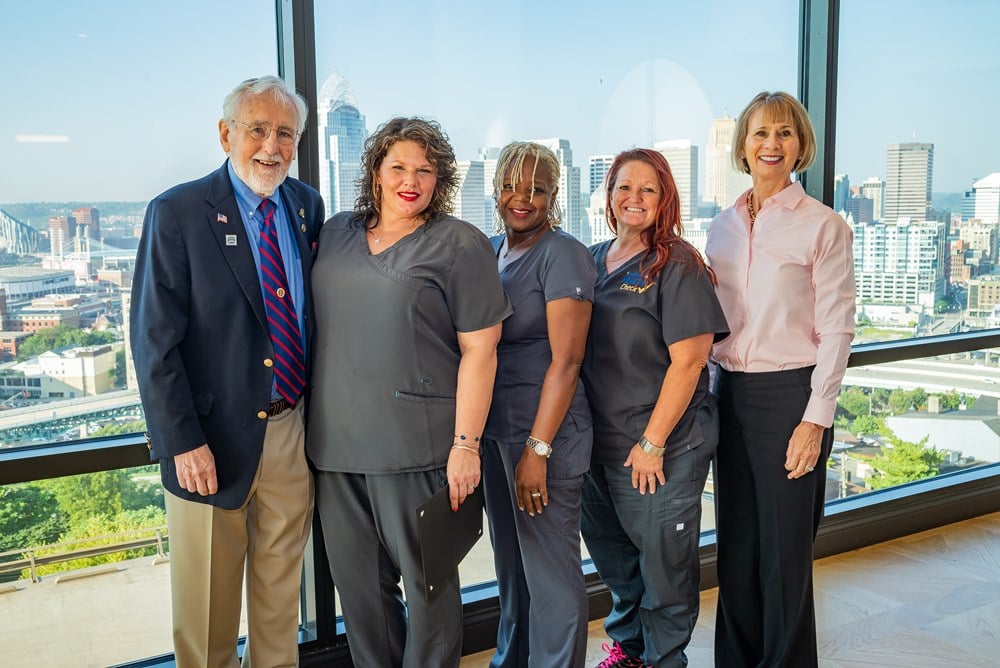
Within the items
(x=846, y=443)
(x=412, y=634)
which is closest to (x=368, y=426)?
(x=412, y=634)

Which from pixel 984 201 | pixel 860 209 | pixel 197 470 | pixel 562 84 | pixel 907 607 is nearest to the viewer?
pixel 197 470

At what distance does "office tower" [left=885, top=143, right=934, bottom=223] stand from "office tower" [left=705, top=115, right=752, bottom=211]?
0.75 meters

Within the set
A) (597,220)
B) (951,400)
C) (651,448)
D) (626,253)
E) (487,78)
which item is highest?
(487,78)

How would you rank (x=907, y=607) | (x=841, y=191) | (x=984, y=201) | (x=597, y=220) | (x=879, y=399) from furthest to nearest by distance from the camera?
(x=984, y=201), (x=879, y=399), (x=841, y=191), (x=907, y=607), (x=597, y=220)

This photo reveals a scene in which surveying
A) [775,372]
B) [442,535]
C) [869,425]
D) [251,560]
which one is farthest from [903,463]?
[251,560]

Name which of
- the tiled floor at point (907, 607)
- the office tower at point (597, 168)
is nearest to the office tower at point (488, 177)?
the office tower at point (597, 168)

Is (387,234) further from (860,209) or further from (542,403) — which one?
(860,209)

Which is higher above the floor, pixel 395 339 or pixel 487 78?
pixel 487 78

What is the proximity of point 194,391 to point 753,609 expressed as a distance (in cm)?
161

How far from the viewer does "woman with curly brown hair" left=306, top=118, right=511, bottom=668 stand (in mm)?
1874

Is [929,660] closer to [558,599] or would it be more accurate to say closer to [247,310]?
[558,599]

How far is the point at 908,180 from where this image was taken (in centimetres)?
350

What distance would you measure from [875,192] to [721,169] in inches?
31.6

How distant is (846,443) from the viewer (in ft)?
11.9
